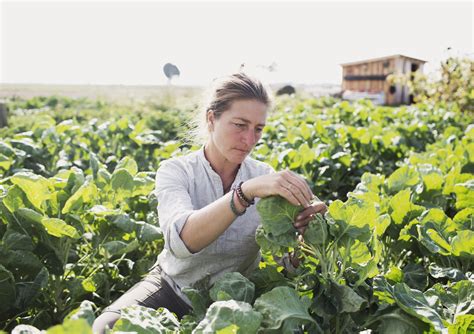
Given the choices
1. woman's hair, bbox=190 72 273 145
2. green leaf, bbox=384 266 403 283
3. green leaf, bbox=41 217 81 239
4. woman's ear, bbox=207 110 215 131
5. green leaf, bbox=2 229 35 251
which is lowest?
green leaf, bbox=2 229 35 251

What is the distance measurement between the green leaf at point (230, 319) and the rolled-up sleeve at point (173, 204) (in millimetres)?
640

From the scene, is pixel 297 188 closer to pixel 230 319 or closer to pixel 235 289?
pixel 235 289

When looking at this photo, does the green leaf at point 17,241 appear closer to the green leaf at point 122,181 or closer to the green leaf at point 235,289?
the green leaf at point 122,181

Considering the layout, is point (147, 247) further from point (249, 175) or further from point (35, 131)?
point (35, 131)

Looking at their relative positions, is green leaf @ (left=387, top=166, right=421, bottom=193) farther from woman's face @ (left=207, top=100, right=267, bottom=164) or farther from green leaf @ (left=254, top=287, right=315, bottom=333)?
green leaf @ (left=254, top=287, right=315, bottom=333)

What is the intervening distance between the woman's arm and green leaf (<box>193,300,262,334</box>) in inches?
17.2

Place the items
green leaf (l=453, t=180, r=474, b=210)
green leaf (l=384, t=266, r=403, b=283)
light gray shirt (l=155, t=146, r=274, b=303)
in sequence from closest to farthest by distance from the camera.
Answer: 1. green leaf (l=384, t=266, r=403, b=283)
2. light gray shirt (l=155, t=146, r=274, b=303)
3. green leaf (l=453, t=180, r=474, b=210)

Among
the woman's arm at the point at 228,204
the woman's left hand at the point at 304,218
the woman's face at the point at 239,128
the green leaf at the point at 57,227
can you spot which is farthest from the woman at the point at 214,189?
the woman's left hand at the point at 304,218

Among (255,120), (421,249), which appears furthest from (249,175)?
(421,249)

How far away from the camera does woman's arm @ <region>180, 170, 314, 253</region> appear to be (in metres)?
1.59

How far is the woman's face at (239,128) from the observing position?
2.19 metres

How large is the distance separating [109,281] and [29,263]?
62 cm

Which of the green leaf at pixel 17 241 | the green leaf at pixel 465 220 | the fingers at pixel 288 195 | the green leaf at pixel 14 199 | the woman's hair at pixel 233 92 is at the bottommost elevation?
the green leaf at pixel 17 241

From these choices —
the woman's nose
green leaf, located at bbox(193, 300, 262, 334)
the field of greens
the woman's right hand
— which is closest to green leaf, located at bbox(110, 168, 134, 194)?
the field of greens
